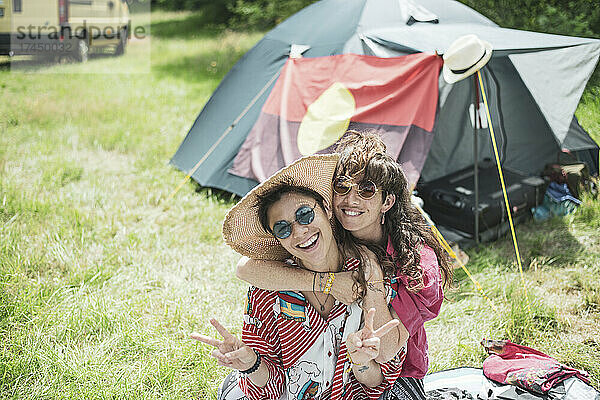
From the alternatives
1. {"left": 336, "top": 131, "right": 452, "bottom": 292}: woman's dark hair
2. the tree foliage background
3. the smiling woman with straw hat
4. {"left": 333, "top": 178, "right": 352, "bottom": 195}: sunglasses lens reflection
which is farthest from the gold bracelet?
the tree foliage background

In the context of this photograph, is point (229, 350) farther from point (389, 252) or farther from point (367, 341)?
point (389, 252)

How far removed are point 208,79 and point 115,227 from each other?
4718 mm

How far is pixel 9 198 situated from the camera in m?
3.80

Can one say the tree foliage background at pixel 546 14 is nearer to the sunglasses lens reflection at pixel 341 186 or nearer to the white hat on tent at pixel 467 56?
the white hat on tent at pixel 467 56

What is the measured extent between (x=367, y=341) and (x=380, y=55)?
2.33 m

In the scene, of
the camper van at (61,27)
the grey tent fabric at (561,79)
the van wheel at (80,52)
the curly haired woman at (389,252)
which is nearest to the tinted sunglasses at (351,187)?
the curly haired woman at (389,252)

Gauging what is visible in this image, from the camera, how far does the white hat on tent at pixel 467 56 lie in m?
2.78

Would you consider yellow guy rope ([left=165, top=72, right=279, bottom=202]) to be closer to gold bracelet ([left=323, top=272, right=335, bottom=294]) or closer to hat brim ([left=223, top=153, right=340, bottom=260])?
hat brim ([left=223, top=153, right=340, bottom=260])

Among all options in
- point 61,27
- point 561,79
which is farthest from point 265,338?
point 61,27

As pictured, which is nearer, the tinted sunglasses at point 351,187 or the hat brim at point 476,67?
the tinted sunglasses at point 351,187

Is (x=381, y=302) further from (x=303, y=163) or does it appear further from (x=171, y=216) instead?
(x=171, y=216)

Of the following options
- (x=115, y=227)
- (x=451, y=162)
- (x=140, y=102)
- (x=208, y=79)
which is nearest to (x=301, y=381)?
(x=115, y=227)

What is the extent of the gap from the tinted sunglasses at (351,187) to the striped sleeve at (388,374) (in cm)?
50

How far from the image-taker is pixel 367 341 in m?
1.43
